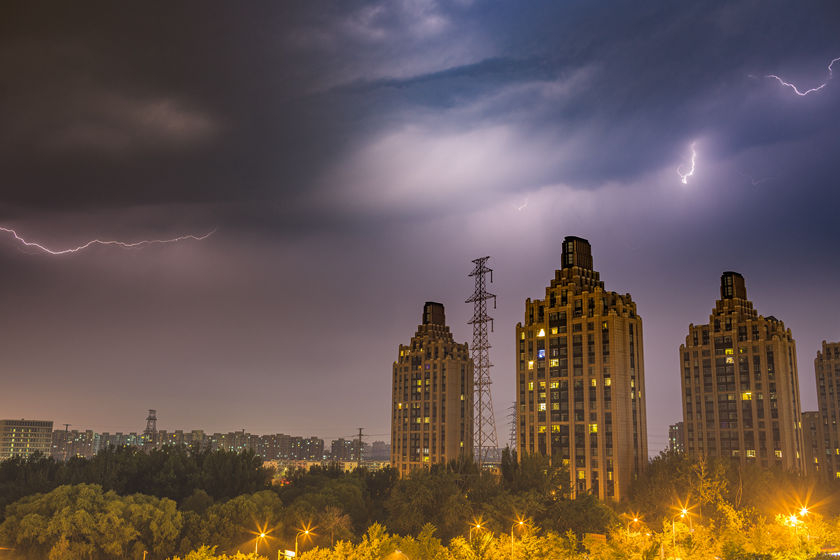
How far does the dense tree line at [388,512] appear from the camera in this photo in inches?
2778

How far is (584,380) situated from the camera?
470 ft

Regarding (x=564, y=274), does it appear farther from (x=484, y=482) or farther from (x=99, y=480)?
(x=99, y=480)

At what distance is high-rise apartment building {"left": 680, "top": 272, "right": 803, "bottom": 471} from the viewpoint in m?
167

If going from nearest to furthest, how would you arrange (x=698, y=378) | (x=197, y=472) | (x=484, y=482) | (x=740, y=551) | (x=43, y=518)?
(x=740, y=551) → (x=43, y=518) → (x=484, y=482) → (x=197, y=472) → (x=698, y=378)

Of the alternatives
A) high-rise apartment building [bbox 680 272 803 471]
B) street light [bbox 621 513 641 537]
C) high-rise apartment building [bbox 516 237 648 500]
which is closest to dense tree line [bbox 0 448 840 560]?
street light [bbox 621 513 641 537]

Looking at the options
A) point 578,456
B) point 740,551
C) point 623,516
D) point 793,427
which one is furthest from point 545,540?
point 793,427

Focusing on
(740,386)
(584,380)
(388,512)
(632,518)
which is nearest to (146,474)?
(388,512)

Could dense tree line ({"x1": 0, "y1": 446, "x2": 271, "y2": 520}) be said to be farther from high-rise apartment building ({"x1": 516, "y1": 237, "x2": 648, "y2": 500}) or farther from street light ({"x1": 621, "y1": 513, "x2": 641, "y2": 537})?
street light ({"x1": 621, "y1": 513, "x2": 641, "y2": 537})

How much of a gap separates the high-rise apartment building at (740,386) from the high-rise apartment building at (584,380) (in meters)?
39.8

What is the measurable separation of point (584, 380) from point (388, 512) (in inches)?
2206

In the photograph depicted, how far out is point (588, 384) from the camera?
14238 cm

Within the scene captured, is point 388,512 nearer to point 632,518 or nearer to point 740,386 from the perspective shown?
point 632,518

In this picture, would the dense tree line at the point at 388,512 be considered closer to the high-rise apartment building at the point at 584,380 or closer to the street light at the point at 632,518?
the street light at the point at 632,518

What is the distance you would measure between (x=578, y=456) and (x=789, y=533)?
207ft
